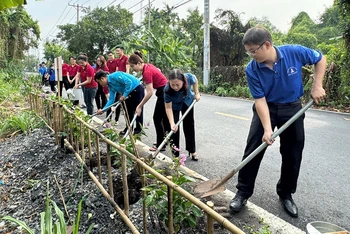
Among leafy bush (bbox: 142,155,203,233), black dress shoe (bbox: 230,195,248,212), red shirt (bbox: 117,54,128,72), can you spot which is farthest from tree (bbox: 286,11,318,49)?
leafy bush (bbox: 142,155,203,233)

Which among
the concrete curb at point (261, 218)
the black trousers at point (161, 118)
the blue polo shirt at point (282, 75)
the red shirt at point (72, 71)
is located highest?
the red shirt at point (72, 71)

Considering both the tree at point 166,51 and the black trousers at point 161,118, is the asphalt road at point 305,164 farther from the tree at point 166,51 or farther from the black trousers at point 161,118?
the tree at point 166,51

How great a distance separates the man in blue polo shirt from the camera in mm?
2256

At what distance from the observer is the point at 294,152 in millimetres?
2508

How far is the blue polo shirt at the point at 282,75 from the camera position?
2.34m

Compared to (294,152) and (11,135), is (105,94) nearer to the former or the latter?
(11,135)

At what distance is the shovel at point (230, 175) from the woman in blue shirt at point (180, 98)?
3.28ft

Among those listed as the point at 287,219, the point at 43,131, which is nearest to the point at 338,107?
the point at 287,219

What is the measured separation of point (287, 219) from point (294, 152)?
22.9 inches

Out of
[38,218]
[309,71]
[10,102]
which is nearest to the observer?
[38,218]

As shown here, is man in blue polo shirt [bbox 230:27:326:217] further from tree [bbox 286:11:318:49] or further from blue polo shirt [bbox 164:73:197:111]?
tree [bbox 286:11:318:49]

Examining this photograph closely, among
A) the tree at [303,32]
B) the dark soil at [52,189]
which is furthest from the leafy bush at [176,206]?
the tree at [303,32]

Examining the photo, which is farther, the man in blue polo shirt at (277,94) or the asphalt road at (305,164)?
the asphalt road at (305,164)

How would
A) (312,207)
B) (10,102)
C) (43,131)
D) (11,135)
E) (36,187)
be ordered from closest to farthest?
(312,207)
(36,187)
(43,131)
(11,135)
(10,102)
